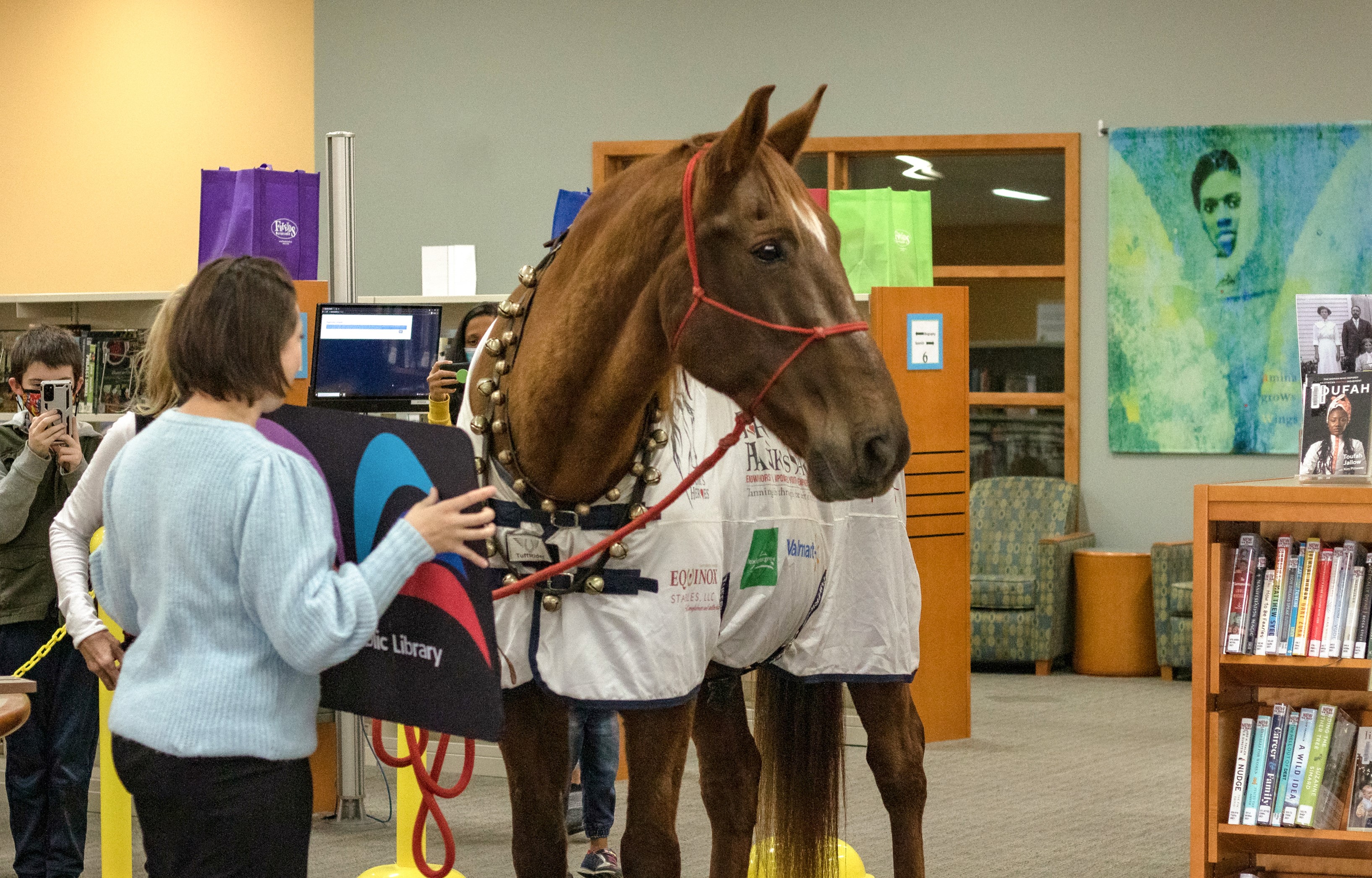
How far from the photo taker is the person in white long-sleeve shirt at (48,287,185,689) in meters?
2.05

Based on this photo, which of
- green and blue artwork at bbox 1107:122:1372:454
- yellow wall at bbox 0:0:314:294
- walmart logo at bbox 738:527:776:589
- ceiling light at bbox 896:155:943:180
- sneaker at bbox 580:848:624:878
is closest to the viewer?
walmart logo at bbox 738:527:776:589

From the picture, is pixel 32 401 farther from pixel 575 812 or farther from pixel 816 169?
pixel 816 169

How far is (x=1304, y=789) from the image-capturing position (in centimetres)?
260

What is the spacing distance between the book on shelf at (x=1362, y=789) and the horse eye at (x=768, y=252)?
1.57 meters

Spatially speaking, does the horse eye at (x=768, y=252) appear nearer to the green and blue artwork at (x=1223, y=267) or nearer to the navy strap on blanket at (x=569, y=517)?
the navy strap on blanket at (x=569, y=517)

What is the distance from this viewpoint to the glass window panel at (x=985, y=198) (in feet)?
27.3

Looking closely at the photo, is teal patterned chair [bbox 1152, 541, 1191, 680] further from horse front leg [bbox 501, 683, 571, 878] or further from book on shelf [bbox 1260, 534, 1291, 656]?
horse front leg [bbox 501, 683, 571, 878]

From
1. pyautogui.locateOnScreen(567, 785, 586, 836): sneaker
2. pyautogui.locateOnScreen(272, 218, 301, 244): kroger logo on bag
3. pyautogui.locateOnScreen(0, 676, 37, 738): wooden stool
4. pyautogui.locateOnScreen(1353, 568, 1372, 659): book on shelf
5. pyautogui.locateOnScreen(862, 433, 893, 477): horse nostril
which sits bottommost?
pyautogui.locateOnScreen(567, 785, 586, 836): sneaker

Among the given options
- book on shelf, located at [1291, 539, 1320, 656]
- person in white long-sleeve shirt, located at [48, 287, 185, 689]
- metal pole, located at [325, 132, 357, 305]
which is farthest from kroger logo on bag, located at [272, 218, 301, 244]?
book on shelf, located at [1291, 539, 1320, 656]

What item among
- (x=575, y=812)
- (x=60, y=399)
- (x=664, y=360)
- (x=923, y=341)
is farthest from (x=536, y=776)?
(x=923, y=341)

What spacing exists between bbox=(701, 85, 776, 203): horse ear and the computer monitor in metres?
2.03

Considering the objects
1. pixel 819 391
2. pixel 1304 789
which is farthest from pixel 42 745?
pixel 1304 789

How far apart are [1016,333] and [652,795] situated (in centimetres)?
672

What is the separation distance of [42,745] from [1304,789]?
272cm
